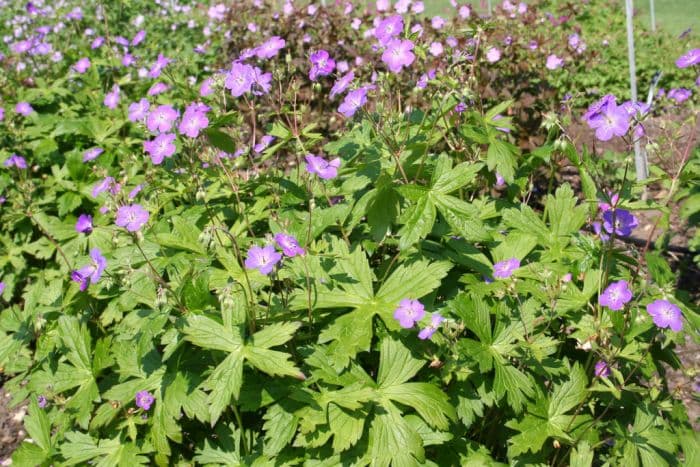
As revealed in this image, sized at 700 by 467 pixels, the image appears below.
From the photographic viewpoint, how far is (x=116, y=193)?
85.1 inches

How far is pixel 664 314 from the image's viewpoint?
1776 millimetres

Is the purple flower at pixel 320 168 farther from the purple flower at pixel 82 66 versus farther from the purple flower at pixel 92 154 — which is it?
the purple flower at pixel 82 66

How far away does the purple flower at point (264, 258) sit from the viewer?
177cm

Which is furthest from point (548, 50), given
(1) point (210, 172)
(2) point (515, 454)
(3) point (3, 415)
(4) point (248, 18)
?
(3) point (3, 415)

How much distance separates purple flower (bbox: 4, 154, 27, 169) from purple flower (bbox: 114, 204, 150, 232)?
2.20 metres

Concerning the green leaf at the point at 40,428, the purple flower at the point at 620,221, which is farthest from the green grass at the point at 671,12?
the green leaf at the point at 40,428

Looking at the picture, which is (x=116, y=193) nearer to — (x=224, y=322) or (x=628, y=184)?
(x=224, y=322)

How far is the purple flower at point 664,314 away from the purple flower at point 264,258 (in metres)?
1.09

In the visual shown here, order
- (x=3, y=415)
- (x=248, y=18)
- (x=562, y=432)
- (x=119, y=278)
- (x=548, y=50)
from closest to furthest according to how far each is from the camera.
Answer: (x=562, y=432), (x=119, y=278), (x=3, y=415), (x=548, y=50), (x=248, y=18)

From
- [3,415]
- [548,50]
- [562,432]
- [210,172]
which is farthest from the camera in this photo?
[548,50]

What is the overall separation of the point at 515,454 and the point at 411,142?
3.50ft

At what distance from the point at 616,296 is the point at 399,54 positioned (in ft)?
3.34

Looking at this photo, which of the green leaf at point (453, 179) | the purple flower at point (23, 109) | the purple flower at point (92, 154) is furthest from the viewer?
the purple flower at point (23, 109)

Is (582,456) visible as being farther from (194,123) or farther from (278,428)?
(194,123)
